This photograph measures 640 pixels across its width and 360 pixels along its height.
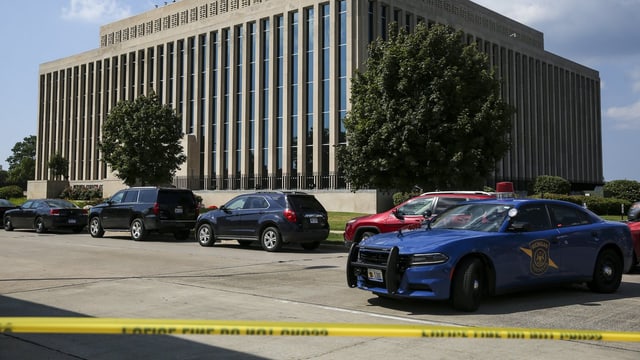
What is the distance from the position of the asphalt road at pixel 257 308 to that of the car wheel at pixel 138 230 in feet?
18.3

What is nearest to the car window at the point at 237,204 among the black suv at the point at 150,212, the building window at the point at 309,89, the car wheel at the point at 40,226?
the black suv at the point at 150,212

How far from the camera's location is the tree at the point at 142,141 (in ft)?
99.7

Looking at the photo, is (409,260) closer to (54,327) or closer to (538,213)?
(538,213)

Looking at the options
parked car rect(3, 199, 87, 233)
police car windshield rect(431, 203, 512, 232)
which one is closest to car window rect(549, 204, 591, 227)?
police car windshield rect(431, 203, 512, 232)

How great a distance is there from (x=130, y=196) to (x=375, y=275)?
48.7 ft

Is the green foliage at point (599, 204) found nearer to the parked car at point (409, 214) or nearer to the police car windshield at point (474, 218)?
the parked car at point (409, 214)

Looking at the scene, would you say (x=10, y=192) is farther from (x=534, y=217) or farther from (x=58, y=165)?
(x=534, y=217)

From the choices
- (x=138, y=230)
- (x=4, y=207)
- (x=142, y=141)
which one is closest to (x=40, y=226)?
(x=4, y=207)

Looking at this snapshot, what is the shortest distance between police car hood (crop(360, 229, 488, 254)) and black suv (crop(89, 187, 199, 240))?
42.2ft

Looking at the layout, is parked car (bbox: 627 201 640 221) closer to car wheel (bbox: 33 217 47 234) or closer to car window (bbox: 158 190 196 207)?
car window (bbox: 158 190 196 207)

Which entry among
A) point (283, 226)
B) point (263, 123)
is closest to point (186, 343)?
point (283, 226)

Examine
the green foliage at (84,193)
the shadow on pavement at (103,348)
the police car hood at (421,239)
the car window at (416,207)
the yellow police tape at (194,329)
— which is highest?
the green foliage at (84,193)

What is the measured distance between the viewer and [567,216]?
9211mm

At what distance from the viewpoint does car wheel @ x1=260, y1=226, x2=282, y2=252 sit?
53.3 feet
